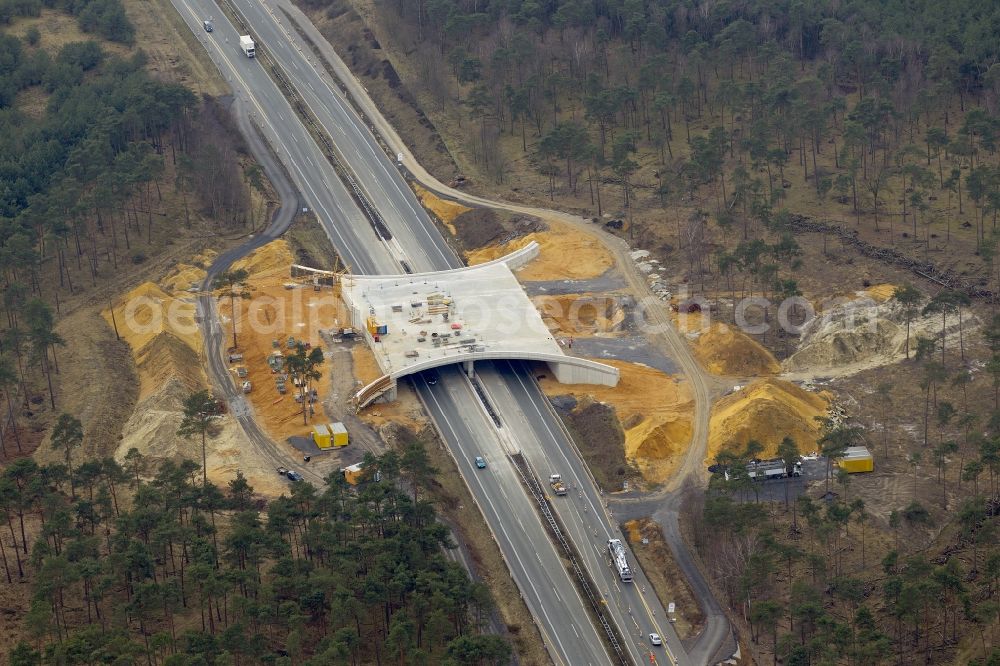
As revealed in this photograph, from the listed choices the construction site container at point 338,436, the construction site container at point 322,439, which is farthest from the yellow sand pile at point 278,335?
the construction site container at point 338,436

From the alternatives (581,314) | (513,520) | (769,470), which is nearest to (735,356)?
(581,314)

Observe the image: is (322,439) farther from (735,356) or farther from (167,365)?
(735,356)

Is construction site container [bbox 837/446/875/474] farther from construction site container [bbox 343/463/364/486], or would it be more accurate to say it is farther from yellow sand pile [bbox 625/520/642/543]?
construction site container [bbox 343/463/364/486]

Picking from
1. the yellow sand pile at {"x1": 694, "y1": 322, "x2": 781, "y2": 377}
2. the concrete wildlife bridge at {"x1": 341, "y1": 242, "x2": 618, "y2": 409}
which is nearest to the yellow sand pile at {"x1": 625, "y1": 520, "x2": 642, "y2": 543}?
the concrete wildlife bridge at {"x1": 341, "y1": 242, "x2": 618, "y2": 409}

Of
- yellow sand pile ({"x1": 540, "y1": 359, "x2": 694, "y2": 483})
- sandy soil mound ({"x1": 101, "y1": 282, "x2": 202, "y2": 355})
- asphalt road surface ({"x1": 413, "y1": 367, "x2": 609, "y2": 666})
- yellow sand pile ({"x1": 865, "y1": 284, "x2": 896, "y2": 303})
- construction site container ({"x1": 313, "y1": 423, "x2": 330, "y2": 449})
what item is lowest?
yellow sand pile ({"x1": 865, "y1": 284, "x2": 896, "y2": 303})

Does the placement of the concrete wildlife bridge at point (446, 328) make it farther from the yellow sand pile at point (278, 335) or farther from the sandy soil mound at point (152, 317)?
the sandy soil mound at point (152, 317)
